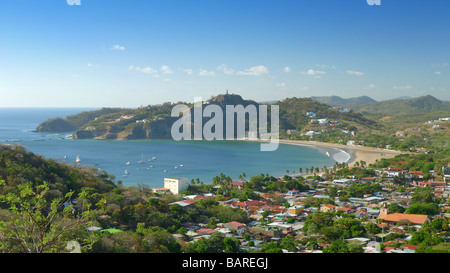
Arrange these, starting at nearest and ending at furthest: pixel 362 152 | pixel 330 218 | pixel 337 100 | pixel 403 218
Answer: pixel 330 218
pixel 403 218
pixel 362 152
pixel 337 100

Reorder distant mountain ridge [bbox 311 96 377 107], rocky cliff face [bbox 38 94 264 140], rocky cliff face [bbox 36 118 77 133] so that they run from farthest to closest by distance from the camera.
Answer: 1. distant mountain ridge [bbox 311 96 377 107]
2. rocky cliff face [bbox 36 118 77 133]
3. rocky cliff face [bbox 38 94 264 140]

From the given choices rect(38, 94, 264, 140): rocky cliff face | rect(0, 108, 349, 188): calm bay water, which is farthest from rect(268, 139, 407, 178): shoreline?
rect(38, 94, 264, 140): rocky cliff face

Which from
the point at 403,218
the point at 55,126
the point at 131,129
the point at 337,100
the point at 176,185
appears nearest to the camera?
the point at 403,218

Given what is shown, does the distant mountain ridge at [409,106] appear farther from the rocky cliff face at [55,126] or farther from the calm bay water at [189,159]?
the rocky cliff face at [55,126]

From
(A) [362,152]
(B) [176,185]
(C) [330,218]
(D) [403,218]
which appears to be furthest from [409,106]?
(C) [330,218]

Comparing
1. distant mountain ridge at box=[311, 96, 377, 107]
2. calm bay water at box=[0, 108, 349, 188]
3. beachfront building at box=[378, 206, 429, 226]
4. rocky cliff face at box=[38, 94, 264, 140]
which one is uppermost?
distant mountain ridge at box=[311, 96, 377, 107]

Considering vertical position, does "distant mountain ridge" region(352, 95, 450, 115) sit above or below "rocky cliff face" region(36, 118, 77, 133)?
above

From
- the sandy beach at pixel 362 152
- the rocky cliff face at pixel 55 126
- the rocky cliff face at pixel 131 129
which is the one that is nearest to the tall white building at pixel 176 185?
the sandy beach at pixel 362 152

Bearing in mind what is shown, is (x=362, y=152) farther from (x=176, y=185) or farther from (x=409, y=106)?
(x=409, y=106)

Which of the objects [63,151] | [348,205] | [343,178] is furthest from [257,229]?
[63,151]

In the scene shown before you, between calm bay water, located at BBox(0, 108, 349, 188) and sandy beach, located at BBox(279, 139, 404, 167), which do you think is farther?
sandy beach, located at BBox(279, 139, 404, 167)

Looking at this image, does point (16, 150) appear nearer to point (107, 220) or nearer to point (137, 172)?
point (107, 220)

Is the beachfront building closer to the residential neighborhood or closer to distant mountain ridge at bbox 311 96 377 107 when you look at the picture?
the residential neighborhood
